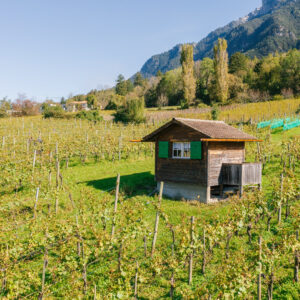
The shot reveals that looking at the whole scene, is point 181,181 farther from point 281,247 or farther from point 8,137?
Result: point 8,137

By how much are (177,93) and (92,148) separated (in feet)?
169

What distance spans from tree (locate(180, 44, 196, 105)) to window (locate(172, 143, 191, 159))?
45633 millimetres

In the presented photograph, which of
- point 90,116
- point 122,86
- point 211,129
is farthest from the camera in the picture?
point 122,86

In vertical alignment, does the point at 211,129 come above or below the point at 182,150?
above

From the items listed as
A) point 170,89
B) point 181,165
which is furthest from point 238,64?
point 181,165

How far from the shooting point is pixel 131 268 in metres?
7.05

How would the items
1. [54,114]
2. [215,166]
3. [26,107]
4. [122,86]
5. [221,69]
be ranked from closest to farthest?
[215,166] → [54,114] → [221,69] → [26,107] → [122,86]

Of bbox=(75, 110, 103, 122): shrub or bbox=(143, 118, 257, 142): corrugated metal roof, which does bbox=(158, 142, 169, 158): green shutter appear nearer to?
bbox=(143, 118, 257, 142): corrugated metal roof

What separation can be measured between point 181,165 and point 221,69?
149ft

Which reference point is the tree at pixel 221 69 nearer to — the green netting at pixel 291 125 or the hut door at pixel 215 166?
the green netting at pixel 291 125

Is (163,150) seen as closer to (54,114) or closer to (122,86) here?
(54,114)

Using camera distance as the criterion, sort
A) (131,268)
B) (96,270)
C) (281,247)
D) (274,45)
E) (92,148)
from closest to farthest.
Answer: (131,268), (281,247), (96,270), (92,148), (274,45)

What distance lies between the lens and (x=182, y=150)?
666 inches

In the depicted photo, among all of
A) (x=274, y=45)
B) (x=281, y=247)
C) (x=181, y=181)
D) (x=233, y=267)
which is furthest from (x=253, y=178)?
(x=274, y=45)
